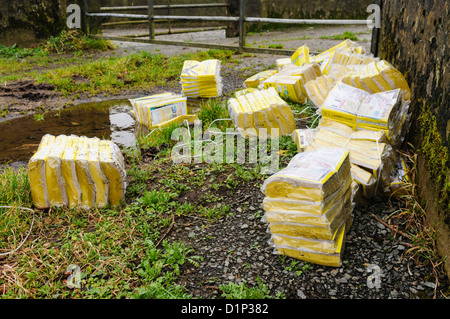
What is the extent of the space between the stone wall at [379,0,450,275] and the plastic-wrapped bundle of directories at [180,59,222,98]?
2.24 metres

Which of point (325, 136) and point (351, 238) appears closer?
point (351, 238)

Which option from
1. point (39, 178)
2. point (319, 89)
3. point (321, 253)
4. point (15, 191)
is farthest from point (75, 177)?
point (319, 89)

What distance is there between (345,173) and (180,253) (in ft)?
3.37

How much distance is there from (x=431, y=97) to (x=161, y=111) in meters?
2.57

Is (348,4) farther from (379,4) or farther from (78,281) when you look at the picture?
(78,281)

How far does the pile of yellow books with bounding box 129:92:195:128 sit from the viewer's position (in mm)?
4234

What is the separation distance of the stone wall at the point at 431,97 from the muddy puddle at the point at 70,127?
259 centimetres

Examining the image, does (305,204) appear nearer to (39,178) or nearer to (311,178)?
(311,178)

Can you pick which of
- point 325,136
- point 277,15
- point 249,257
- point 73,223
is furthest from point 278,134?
point 277,15

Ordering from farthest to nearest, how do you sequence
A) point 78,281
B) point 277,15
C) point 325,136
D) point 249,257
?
point 277,15
point 325,136
point 249,257
point 78,281

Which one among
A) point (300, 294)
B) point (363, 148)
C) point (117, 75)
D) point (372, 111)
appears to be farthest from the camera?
point (117, 75)

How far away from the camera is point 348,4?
11578 mm

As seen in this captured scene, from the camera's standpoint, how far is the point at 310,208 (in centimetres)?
207

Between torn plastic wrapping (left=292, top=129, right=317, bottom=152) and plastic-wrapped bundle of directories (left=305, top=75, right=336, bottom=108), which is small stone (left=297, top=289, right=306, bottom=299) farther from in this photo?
plastic-wrapped bundle of directories (left=305, top=75, right=336, bottom=108)
